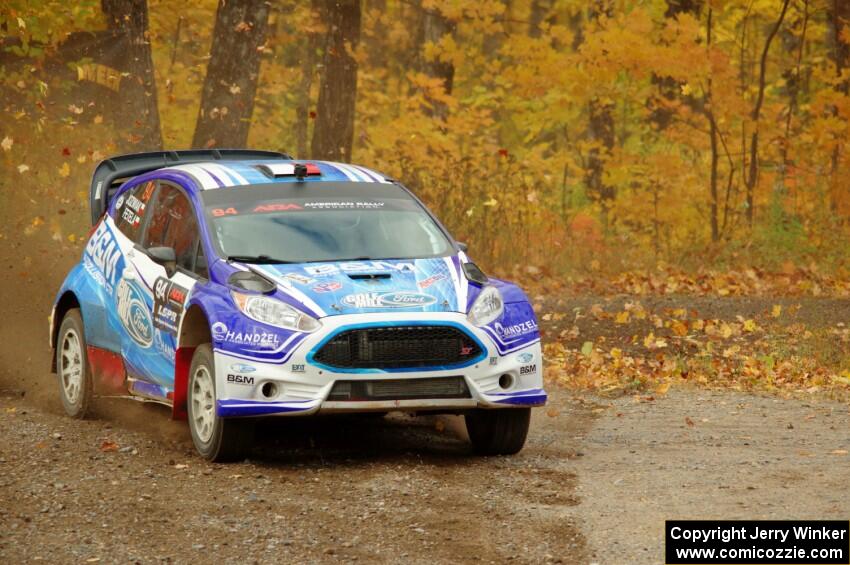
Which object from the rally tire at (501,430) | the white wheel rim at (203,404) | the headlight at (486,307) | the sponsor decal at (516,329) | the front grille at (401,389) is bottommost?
the rally tire at (501,430)

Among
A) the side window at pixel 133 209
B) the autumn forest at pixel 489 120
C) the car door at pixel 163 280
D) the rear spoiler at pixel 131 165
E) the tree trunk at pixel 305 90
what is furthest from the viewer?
the tree trunk at pixel 305 90

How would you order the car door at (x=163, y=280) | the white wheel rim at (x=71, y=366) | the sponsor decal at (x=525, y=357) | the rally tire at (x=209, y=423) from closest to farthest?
the rally tire at (x=209, y=423) → the sponsor decal at (x=525, y=357) → the car door at (x=163, y=280) → the white wheel rim at (x=71, y=366)

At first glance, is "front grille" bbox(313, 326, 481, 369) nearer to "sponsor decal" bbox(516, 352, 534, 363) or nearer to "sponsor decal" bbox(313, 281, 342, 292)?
"sponsor decal" bbox(313, 281, 342, 292)

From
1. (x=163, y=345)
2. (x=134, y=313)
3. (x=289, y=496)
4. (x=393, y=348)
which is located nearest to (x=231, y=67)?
(x=134, y=313)

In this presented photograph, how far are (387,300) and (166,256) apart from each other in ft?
5.73

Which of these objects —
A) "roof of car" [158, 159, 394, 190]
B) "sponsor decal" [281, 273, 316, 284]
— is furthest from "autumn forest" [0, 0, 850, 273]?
"sponsor decal" [281, 273, 316, 284]

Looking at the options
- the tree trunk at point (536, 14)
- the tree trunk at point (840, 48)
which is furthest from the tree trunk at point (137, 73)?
the tree trunk at point (536, 14)

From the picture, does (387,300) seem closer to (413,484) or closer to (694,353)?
(413,484)

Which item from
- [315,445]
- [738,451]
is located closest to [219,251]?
[315,445]

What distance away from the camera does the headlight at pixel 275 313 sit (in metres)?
8.46

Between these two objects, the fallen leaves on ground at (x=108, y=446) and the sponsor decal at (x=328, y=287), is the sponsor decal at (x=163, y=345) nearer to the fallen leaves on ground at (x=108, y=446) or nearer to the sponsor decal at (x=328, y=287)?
the fallen leaves on ground at (x=108, y=446)

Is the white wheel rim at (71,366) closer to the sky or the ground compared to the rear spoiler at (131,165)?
closer to the ground

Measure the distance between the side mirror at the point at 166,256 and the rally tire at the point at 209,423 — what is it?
788 millimetres

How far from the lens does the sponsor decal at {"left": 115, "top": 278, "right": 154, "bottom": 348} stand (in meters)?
9.88
